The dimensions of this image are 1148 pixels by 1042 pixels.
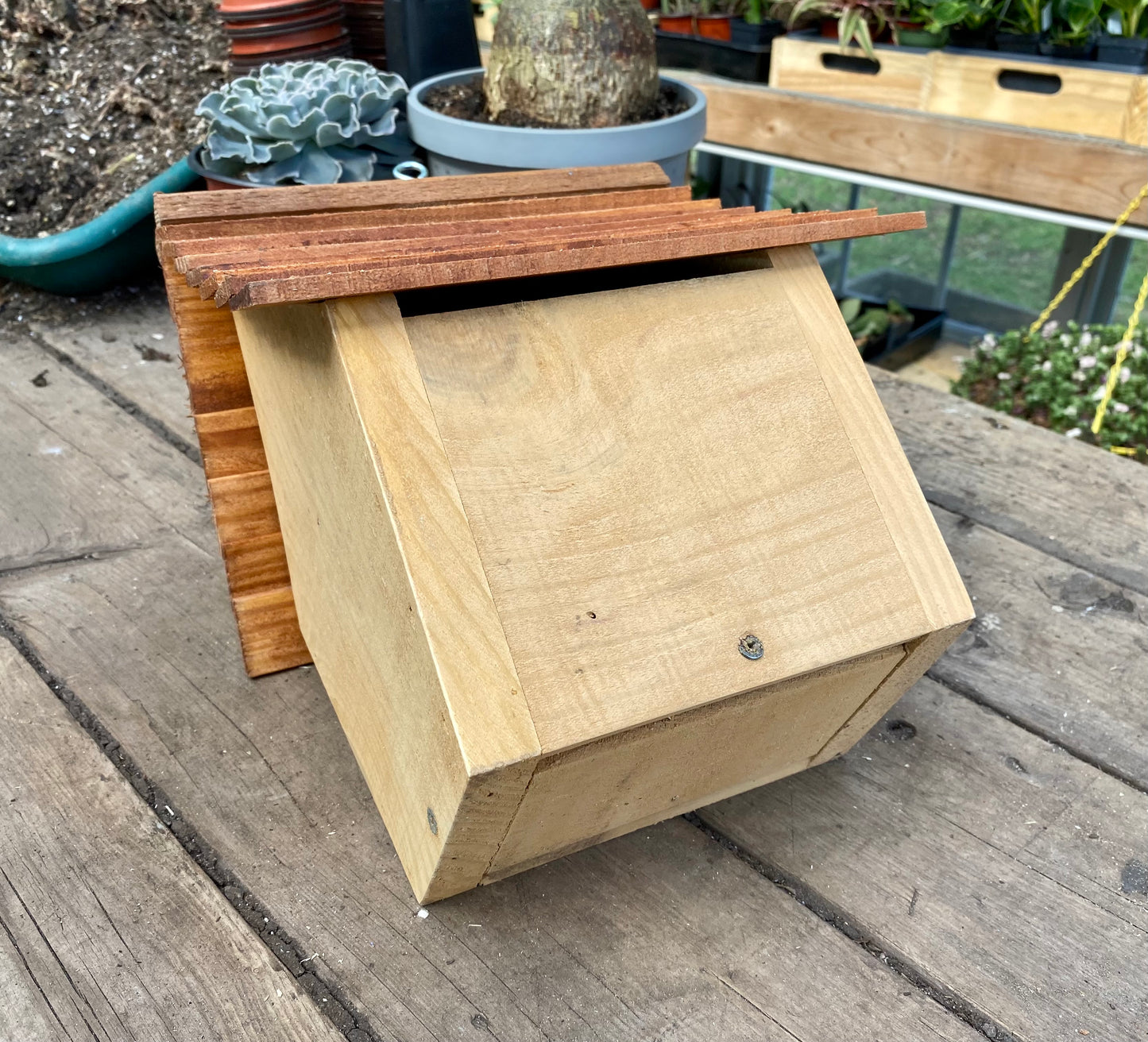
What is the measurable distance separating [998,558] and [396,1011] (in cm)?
95

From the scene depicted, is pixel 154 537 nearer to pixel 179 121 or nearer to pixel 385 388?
pixel 385 388

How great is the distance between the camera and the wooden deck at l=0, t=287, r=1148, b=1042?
0.83 meters

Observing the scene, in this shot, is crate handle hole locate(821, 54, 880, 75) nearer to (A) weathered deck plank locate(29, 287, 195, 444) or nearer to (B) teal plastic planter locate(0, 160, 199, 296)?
(B) teal plastic planter locate(0, 160, 199, 296)

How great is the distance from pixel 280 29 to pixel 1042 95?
5.31 feet

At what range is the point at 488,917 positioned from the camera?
2.95ft

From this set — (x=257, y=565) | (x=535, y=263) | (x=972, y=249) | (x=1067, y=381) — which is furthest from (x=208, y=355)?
(x=972, y=249)

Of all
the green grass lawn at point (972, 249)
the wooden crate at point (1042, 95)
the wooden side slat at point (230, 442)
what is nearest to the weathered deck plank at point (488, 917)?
the wooden side slat at point (230, 442)

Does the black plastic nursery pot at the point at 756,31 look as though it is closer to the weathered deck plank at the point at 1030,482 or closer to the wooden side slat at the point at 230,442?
the weathered deck plank at the point at 1030,482

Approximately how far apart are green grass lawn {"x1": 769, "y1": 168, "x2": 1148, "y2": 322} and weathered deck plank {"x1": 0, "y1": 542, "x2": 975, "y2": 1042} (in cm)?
279

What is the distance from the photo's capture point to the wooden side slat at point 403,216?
3.15 feet

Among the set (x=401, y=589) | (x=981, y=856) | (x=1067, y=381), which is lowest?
(x=1067, y=381)

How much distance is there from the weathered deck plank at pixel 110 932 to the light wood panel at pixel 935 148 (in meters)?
2.15

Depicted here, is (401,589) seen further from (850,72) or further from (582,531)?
(850,72)

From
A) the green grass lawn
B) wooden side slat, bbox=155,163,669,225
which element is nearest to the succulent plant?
wooden side slat, bbox=155,163,669,225
